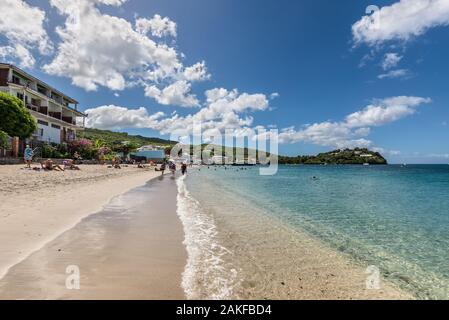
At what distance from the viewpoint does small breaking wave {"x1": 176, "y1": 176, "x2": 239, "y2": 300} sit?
4.86 metres

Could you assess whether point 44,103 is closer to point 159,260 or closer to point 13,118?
point 13,118

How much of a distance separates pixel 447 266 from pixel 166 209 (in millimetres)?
9695

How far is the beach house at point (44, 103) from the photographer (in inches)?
1751

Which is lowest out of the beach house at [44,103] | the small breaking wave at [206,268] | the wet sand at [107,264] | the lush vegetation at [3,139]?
the small breaking wave at [206,268]

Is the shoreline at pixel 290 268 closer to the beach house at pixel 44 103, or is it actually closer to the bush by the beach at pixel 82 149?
the beach house at pixel 44 103

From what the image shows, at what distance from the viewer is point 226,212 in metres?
13.9

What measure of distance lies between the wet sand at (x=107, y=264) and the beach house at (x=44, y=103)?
46694mm

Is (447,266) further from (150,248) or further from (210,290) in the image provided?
(150,248)

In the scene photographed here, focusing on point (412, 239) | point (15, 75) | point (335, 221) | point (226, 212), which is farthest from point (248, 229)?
point (15, 75)

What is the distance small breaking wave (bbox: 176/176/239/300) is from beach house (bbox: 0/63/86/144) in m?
48.2

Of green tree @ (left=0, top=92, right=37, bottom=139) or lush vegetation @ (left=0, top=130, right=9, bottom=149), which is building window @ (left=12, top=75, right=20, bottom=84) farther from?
lush vegetation @ (left=0, top=130, right=9, bottom=149)

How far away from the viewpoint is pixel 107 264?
5727 mm

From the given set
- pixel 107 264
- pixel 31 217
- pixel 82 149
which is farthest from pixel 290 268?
pixel 82 149

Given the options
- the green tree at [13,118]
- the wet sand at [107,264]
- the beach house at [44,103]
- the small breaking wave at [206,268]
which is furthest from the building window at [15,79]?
the small breaking wave at [206,268]
